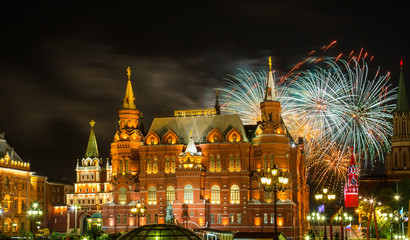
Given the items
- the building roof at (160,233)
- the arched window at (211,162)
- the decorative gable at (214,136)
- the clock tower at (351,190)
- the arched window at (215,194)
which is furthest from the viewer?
the clock tower at (351,190)

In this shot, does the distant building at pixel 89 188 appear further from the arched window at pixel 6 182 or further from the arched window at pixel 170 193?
the arched window at pixel 170 193

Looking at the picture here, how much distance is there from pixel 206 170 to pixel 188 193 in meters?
4.42

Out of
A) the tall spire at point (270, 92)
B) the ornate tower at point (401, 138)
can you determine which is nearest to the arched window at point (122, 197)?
the tall spire at point (270, 92)

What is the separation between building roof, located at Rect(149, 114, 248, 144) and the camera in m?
92.8

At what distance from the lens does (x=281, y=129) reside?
89.2 meters

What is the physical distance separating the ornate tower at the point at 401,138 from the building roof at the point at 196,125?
6338 centimetres

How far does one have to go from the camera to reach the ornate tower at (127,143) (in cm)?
9462

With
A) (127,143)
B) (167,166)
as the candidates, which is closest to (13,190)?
(127,143)

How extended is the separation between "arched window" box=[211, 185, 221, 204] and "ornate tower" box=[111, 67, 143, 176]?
41.4ft

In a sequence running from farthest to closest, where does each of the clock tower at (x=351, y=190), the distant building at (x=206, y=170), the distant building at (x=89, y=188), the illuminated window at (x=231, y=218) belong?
the distant building at (x=89, y=188) → the clock tower at (x=351, y=190) → the illuminated window at (x=231, y=218) → the distant building at (x=206, y=170)

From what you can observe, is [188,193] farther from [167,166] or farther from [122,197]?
[122,197]

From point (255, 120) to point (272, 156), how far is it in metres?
5.85

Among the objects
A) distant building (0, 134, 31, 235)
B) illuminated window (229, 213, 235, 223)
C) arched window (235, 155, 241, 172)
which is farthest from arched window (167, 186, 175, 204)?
distant building (0, 134, 31, 235)

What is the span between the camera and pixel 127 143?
94.8m
